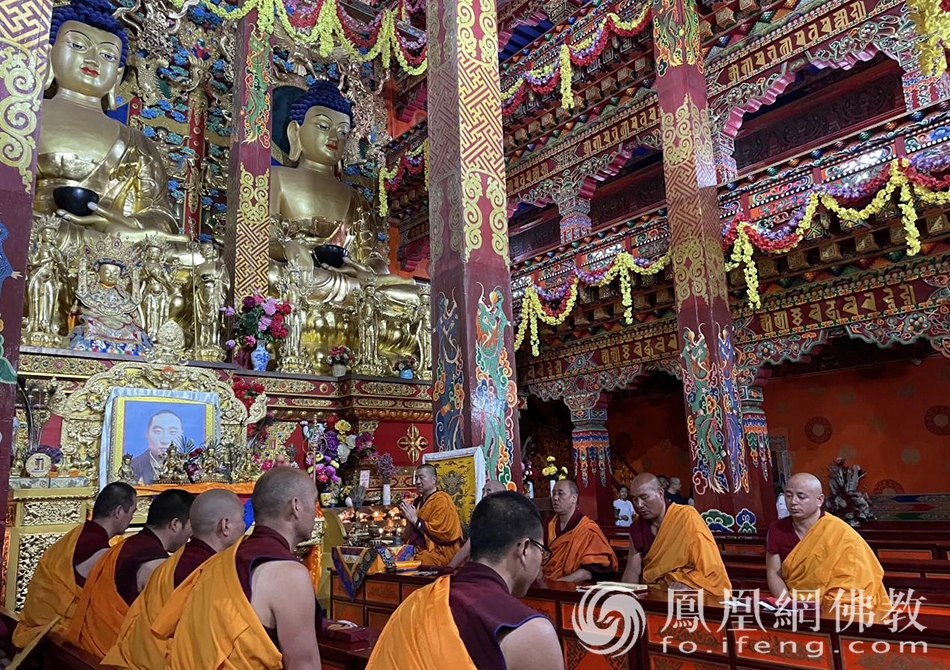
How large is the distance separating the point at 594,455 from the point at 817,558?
7.15 metres

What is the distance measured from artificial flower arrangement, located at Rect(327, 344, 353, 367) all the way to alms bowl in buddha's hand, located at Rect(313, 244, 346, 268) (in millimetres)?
2158

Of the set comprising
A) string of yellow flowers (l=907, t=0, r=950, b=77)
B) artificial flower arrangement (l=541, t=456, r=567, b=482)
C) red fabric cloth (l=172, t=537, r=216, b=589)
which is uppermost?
string of yellow flowers (l=907, t=0, r=950, b=77)

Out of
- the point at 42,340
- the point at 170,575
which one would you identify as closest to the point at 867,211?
the point at 170,575

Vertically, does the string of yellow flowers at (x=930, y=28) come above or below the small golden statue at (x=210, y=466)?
above

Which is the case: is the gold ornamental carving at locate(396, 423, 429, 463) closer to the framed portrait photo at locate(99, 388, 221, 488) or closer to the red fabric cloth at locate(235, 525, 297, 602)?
the framed portrait photo at locate(99, 388, 221, 488)

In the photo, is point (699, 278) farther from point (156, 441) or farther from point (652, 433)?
point (156, 441)

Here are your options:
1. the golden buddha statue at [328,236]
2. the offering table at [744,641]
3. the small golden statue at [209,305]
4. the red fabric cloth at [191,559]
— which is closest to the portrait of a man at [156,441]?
the small golden statue at [209,305]

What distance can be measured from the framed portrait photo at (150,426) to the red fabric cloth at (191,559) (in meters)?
4.63

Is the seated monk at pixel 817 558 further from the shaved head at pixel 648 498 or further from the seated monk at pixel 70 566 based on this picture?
the seated monk at pixel 70 566

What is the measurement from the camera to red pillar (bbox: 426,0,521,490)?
13.8ft

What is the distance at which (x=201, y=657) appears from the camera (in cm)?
187

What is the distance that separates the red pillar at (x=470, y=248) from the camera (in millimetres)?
4199

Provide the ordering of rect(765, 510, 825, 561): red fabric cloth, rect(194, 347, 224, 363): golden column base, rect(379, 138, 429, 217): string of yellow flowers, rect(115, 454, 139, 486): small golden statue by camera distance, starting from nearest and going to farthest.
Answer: rect(765, 510, 825, 561): red fabric cloth < rect(115, 454, 139, 486): small golden statue < rect(194, 347, 224, 363): golden column base < rect(379, 138, 429, 217): string of yellow flowers

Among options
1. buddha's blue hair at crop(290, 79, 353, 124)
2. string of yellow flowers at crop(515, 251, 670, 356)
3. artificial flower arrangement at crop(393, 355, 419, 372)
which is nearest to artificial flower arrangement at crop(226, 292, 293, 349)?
artificial flower arrangement at crop(393, 355, 419, 372)
